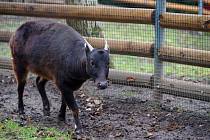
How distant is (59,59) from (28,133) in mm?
1073

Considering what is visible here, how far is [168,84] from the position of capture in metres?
7.68

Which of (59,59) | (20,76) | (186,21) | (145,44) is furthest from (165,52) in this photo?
(20,76)

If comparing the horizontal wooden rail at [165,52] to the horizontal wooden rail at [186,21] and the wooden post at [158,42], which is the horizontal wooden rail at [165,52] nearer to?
the wooden post at [158,42]

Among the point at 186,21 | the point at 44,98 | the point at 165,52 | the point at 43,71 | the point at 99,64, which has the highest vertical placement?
the point at 186,21

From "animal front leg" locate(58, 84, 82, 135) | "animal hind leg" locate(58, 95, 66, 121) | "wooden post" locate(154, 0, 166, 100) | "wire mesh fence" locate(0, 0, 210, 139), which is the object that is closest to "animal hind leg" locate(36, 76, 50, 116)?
"animal hind leg" locate(58, 95, 66, 121)

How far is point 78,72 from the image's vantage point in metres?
6.56

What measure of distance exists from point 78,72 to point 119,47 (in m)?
1.86

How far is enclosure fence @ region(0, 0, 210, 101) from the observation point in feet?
24.1

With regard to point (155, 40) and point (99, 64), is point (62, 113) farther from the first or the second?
point (155, 40)

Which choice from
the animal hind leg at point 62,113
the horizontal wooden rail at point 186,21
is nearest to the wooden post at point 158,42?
the horizontal wooden rail at point 186,21

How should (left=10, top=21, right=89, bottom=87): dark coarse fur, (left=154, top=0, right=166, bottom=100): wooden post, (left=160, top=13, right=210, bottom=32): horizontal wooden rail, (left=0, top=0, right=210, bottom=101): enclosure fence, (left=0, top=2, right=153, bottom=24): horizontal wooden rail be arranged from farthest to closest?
(left=0, top=2, right=153, bottom=24): horizontal wooden rail < (left=154, top=0, right=166, bottom=100): wooden post < (left=0, top=0, right=210, bottom=101): enclosure fence < (left=160, top=13, right=210, bottom=32): horizontal wooden rail < (left=10, top=21, right=89, bottom=87): dark coarse fur

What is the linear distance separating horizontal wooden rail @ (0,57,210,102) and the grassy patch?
1.91 metres

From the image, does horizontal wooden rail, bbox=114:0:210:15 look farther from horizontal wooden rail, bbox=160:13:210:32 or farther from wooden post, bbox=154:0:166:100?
horizontal wooden rail, bbox=160:13:210:32

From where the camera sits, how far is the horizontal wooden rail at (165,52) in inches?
286
